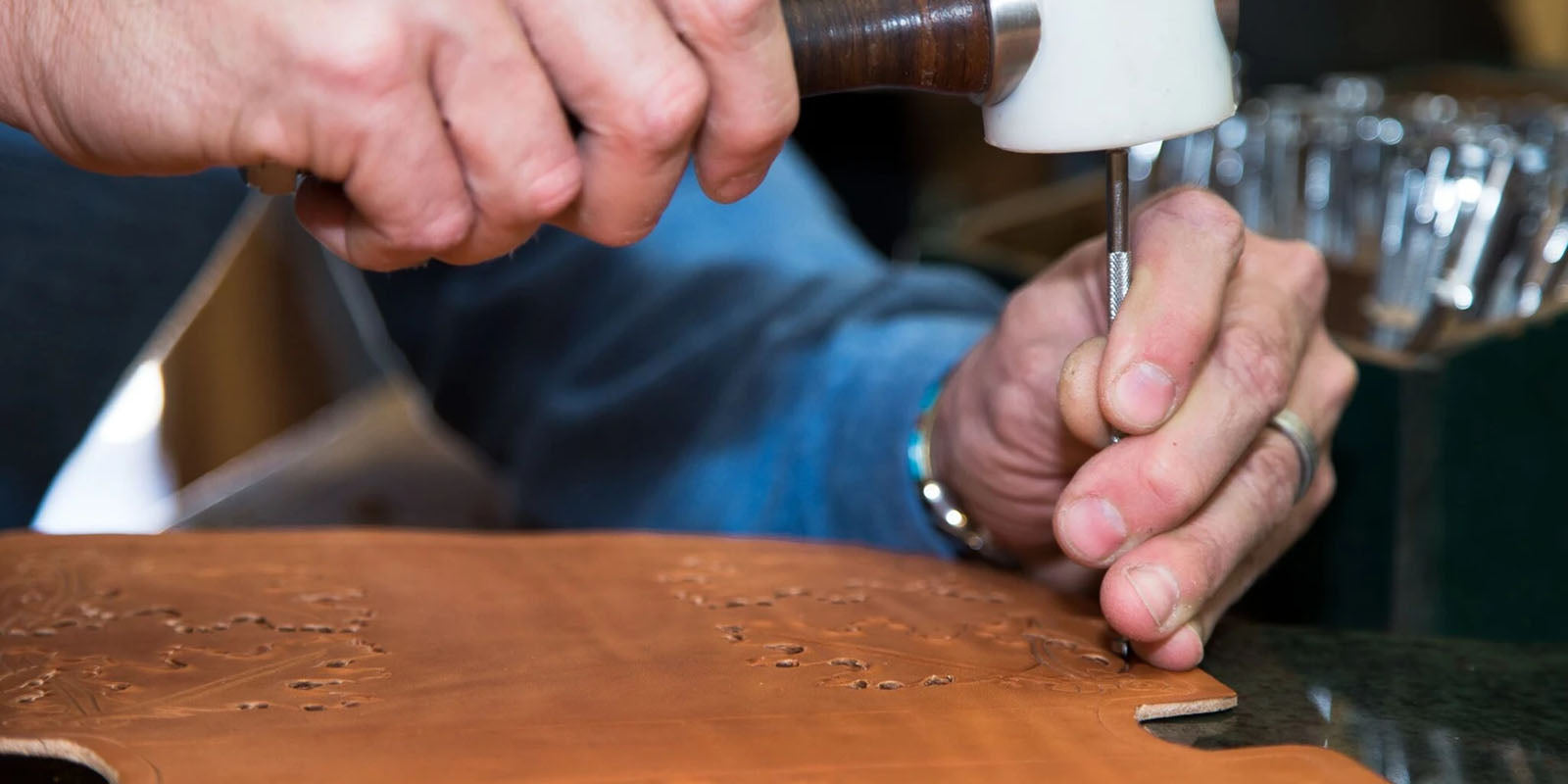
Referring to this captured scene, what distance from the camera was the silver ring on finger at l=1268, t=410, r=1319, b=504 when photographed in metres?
0.70

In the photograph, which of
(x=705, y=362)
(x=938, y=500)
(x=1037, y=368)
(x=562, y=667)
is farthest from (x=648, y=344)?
(x=562, y=667)

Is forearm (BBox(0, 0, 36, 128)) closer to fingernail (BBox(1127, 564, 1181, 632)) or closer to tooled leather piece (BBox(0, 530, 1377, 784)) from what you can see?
tooled leather piece (BBox(0, 530, 1377, 784))

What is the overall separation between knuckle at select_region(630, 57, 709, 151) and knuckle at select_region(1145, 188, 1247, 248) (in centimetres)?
23

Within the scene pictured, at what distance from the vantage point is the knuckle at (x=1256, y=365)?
657 mm

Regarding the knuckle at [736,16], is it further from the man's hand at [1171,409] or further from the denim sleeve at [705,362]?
the denim sleeve at [705,362]

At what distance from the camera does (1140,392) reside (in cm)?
61

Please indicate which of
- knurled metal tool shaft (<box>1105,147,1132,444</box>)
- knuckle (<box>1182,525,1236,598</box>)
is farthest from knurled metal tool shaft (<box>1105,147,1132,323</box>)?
knuckle (<box>1182,525,1236,598</box>)

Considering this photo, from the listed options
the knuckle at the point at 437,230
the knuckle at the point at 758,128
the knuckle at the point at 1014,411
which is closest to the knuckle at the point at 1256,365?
the knuckle at the point at 1014,411

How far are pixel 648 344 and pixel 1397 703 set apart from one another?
76 centimetres

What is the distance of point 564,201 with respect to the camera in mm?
563

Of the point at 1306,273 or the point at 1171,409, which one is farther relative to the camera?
the point at 1306,273

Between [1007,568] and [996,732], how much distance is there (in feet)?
0.97

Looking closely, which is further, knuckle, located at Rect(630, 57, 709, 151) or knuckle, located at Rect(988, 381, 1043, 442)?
knuckle, located at Rect(988, 381, 1043, 442)

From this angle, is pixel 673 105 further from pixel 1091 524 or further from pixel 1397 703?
pixel 1397 703
